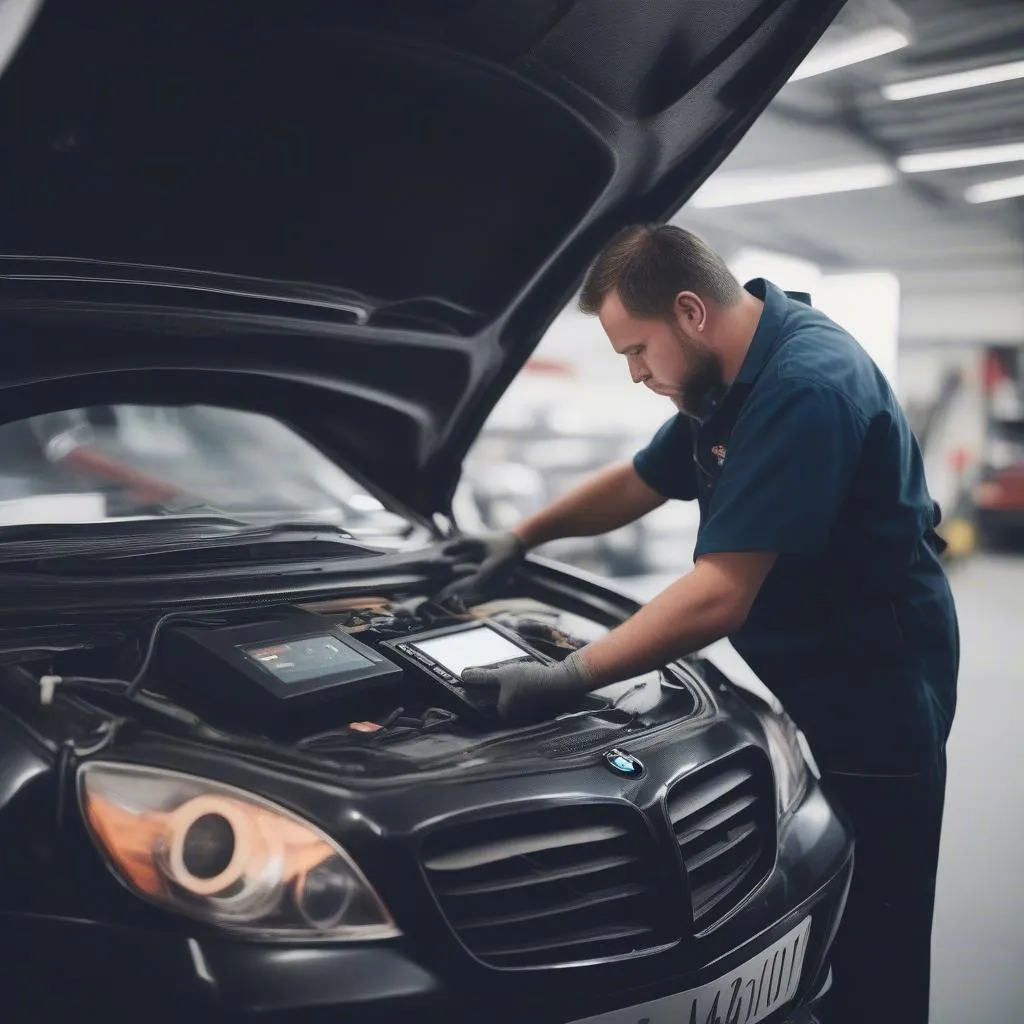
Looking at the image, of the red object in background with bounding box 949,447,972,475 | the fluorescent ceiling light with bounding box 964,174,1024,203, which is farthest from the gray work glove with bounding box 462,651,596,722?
the red object in background with bounding box 949,447,972,475

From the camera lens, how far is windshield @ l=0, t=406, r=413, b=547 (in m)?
1.52

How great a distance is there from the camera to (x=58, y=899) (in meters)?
0.91

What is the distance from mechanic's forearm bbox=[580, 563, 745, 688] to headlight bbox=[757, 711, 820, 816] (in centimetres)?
22

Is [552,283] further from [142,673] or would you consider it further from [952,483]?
[952,483]

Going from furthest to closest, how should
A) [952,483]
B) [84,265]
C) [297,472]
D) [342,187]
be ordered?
[952,483], [297,472], [342,187], [84,265]

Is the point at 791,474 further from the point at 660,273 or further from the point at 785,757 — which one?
the point at 785,757

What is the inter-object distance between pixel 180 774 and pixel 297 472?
3.42ft

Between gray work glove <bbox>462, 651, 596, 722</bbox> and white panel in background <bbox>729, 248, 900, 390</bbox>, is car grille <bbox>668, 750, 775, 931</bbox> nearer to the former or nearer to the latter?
gray work glove <bbox>462, 651, 596, 722</bbox>

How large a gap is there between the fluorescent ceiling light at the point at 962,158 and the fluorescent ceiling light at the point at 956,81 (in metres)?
1.26

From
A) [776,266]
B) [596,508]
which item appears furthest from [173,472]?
[776,266]

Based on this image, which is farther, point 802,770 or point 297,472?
point 297,472

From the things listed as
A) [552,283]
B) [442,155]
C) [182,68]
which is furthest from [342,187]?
[552,283]

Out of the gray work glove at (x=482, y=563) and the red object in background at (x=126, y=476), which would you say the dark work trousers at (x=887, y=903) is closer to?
the gray work glove at (x=482, y=563)

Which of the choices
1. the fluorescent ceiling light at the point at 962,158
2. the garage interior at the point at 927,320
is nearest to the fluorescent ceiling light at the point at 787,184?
the garage interior at the point at 927,320
